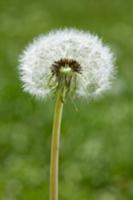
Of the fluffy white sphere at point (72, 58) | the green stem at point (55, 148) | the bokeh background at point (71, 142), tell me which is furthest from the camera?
the bokeh background at point (71, 142)

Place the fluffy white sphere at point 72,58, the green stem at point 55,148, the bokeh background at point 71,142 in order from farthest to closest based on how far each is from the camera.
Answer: the bokeh background at point 71,142
the fluffy white sphere at point 72,58
the green stem at point 55,148

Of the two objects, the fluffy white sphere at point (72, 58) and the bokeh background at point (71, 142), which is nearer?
the fluffy white sphere at point (72, 58)

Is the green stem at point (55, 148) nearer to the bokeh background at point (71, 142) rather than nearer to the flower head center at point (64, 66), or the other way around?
the flower head center at point (64, 66)

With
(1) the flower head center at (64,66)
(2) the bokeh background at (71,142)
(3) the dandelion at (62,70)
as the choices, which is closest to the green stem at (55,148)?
(3) the dandelion at (62,70)

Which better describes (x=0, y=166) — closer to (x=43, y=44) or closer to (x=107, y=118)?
(x=107, y=118)

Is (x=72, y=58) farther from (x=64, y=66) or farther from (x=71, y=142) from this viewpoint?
(x=71, y=142)

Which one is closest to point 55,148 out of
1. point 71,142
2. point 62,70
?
point 62,70

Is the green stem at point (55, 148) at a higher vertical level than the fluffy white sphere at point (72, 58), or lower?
lower
